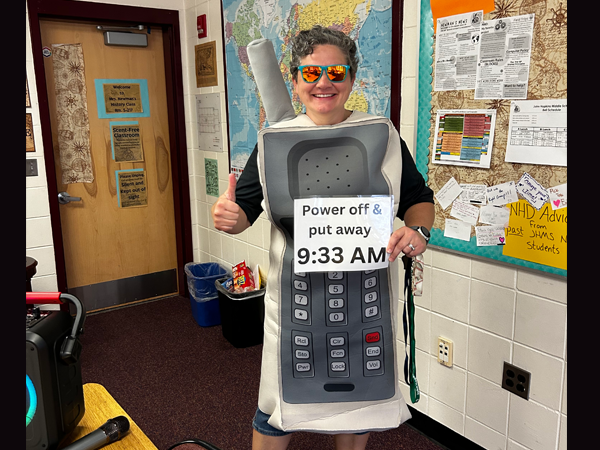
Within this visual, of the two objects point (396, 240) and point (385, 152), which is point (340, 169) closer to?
point (385, 152)

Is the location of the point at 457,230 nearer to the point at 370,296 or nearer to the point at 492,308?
the point at 492,308

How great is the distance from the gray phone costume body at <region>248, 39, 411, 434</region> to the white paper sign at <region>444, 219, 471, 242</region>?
1.94 feet

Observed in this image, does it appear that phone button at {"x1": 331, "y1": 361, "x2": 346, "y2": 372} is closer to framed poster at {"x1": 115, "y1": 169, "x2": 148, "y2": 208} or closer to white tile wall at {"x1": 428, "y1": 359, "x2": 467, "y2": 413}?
white tile wall at {"x1": 428, "y1": 359, "x2": 467, "y2": 413}

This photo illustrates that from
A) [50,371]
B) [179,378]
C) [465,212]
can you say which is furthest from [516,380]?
[179,378]

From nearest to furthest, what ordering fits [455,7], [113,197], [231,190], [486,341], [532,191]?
[231,190]
[532,191]
[455,7]
[486,341]
[113,197]

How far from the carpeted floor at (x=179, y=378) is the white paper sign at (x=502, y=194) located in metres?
1.09

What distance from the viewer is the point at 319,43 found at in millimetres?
1322

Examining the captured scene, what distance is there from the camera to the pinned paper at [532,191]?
5.28 ft

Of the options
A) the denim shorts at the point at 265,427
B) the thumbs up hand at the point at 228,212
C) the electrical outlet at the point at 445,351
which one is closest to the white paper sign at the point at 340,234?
the thumbs up hand at the point at 228,212

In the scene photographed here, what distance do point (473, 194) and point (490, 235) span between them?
159 mm

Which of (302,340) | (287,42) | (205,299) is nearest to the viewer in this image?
(302,340)

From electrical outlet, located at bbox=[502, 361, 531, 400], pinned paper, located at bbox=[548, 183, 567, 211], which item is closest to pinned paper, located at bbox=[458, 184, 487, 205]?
pinned paper, located at bbox=[548, 183, 567, 211]

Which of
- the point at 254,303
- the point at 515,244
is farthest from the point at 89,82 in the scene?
the point at 515,244

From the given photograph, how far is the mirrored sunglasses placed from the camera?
130cm
